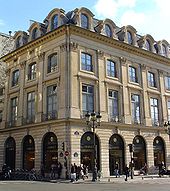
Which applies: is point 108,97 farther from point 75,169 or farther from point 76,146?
point 75,169

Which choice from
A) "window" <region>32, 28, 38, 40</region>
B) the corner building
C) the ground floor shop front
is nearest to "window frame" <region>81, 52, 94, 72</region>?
the corner building

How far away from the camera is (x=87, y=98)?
32.0 meters

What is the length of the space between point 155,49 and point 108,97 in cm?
1294

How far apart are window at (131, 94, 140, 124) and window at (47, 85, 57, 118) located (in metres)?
9.85

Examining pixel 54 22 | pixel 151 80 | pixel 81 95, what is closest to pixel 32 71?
pixel 54 22

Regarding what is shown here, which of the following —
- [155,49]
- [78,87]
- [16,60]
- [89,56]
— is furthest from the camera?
[155,49]

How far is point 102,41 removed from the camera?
34.8m

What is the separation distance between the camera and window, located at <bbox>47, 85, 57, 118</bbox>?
104ft

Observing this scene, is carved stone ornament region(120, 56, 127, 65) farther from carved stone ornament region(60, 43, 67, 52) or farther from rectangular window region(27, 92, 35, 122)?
rectangular window region(27, 92, 35, 122)

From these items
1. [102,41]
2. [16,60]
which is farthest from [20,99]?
[102,41]

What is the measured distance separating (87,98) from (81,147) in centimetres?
526

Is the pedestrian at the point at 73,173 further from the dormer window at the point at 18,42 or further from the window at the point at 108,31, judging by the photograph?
the dormer window at the point at 18,42

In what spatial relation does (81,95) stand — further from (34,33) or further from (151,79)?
(151,79)

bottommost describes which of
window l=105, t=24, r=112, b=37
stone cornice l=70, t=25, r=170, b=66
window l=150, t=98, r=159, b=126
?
window l=150, t=98, r=159, b=126
